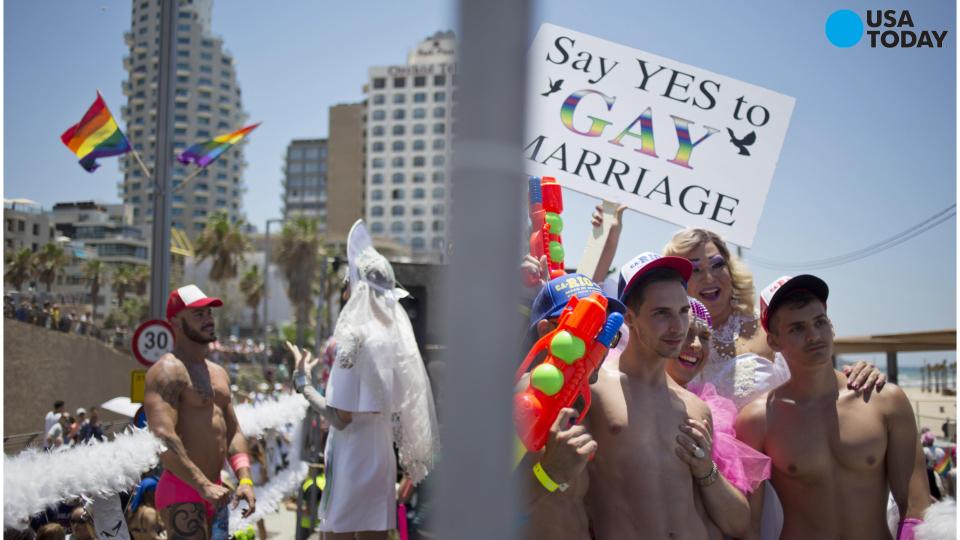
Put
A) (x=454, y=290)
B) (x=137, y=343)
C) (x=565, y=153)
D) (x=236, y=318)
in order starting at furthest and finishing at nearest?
(x=236, y=318) < (x=137, y=343) < (x=565, y=153) < (x=454, y=290)

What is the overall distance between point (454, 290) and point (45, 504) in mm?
3287

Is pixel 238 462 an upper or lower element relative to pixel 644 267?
lower

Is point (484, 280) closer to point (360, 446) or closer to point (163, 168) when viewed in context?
point (360, 446)

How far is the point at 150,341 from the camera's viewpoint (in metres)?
8.45

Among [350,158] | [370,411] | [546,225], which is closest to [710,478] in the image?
[546,225]

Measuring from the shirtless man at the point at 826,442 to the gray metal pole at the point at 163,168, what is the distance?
8.61 meters

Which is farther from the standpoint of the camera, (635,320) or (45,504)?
(45,504)

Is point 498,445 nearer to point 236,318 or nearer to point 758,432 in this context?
point 758,432

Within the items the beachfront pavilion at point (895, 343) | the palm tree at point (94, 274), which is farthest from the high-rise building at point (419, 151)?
the palm tree at point (94, 274)

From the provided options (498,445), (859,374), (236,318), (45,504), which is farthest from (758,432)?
(236,318)

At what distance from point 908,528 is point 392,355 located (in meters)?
2.86

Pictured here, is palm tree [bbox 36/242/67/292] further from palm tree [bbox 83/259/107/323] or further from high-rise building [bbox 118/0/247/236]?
palm tree [bbox 83/259/107/323]

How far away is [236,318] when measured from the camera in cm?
10031

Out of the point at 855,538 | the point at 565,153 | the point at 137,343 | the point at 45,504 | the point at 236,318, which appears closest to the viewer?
the point at 855,538
